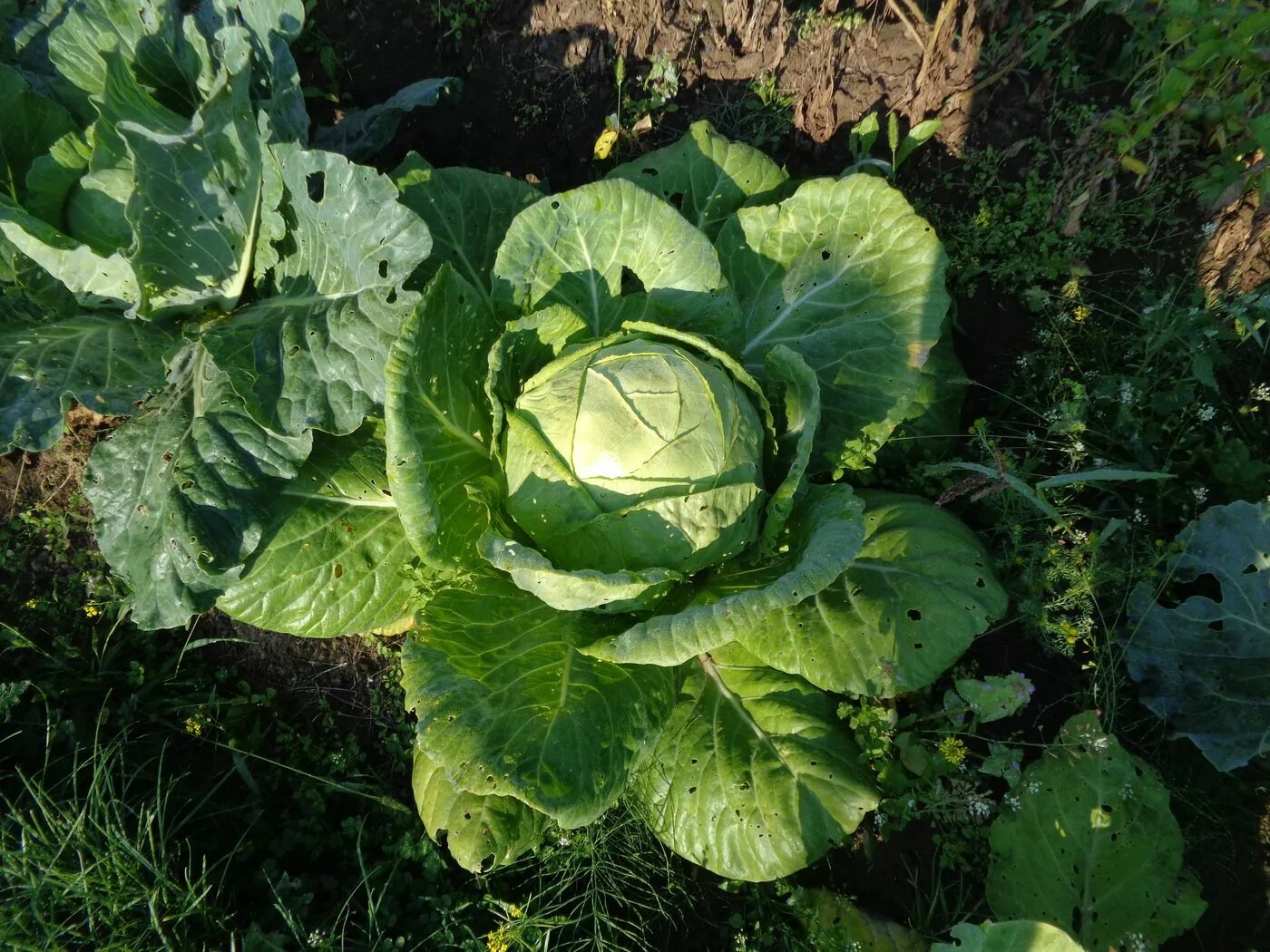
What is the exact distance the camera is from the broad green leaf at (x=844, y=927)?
2959 mm

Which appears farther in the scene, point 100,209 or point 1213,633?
point 1213,633

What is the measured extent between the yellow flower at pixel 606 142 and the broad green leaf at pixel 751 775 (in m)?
2.39

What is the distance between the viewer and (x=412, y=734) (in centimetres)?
357

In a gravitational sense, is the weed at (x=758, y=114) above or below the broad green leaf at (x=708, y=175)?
above

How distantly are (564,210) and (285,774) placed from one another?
265 centimetres

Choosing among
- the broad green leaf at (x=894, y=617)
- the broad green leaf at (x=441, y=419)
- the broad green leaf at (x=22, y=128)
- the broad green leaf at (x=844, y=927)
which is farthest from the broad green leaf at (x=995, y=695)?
the broad green leaf at (x=22, y=128)

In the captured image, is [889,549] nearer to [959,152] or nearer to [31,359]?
[959,152]

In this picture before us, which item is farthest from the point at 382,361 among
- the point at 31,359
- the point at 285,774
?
the point at 285,774

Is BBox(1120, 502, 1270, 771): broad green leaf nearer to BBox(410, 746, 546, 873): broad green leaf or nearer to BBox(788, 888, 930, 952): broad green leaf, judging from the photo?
BBox(788, 888, 930, 952): broad green leaf

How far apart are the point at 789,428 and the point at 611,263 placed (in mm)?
879

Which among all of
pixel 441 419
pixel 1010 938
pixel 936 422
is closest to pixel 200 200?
pixel 441 419

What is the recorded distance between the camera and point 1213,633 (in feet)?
10.7

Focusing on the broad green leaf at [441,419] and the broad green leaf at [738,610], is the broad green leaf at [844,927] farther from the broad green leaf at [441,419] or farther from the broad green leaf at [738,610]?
the broad green leaf at [441,419]

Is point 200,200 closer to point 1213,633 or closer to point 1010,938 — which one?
point 1010,938
